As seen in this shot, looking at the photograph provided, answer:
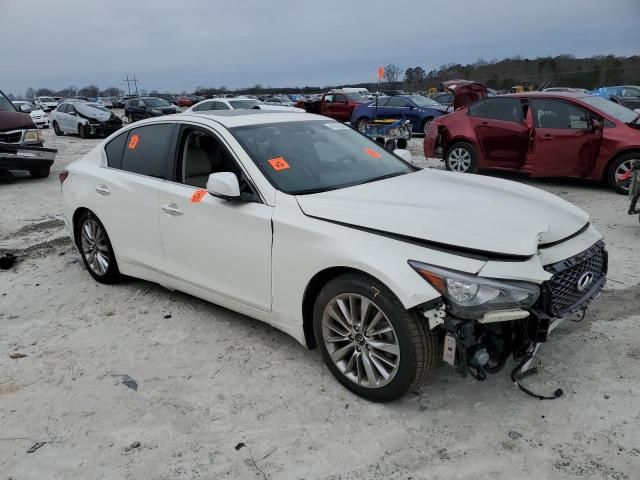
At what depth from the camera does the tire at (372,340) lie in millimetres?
2738

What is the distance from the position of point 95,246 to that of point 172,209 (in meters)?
1.47

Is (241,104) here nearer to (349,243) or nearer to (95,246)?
(95,246)

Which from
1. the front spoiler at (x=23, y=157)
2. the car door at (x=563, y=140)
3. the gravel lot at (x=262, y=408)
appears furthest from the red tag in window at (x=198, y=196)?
the front spoiler at (x=23, y=157)

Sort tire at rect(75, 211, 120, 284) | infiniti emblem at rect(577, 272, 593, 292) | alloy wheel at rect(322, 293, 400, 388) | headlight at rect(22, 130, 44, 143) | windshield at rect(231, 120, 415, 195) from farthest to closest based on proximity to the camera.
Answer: headlight at rect(22, 130, 44, 143) → tire at rect(75, 211, 120, 284) → windshield at rect(231, 120, 415, 195) → infiniti emblem at rect(577, 272, 593, 292) → alloy wheel at rect(322, 293, 400, 388)

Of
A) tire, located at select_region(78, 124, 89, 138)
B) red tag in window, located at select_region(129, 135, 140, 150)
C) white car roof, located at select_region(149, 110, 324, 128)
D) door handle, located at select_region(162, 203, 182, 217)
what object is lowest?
tire, located at select_region(78, 124, 89, 138)

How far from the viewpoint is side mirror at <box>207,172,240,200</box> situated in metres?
3.34

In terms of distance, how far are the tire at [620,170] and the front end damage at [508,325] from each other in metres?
6.13

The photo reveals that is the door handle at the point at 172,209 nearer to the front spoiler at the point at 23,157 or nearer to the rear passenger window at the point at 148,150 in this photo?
the rear passenger window at the point at 148,150

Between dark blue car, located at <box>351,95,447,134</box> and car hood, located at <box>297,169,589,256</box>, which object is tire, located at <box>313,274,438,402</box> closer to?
car hood, located at <box>297,169,589,256</box>

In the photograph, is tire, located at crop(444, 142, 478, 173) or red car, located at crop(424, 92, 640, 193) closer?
red car, located at crop(424, 92, 640, 193)

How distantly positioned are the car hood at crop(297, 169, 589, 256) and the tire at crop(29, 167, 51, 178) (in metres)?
9.71

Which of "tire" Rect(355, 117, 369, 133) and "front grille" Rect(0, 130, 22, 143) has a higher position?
"front grille" Rect(0, 130, 22, 143)

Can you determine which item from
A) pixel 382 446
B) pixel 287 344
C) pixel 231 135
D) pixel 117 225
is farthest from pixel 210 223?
pixel 382 446

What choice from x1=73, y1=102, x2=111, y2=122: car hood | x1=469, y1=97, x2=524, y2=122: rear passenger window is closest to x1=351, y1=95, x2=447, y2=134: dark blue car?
x1=469, y1=97, x2=524, y2=122: rear passenger window
